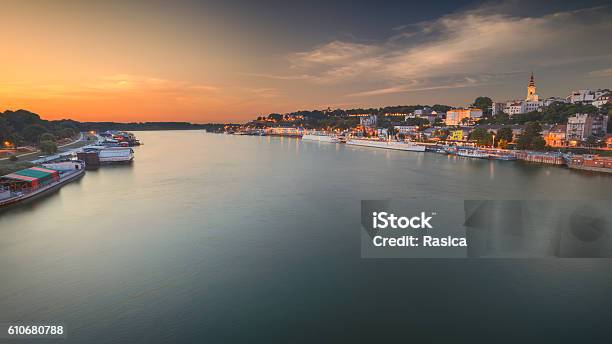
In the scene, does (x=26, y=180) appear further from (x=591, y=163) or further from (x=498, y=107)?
(x=498, y=107)

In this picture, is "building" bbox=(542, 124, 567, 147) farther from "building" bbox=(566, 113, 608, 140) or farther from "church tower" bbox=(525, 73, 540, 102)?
"church tower" bbox=(525, 73, 540, 102)

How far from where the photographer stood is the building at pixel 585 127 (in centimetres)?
1884

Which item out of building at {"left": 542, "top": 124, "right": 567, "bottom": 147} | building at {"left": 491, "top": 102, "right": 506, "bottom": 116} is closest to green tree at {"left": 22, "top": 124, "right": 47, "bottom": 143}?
building at {"left": 542, "top": 124, "right": 567, "bottom": 147}

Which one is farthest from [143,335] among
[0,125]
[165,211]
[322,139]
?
[322,139]

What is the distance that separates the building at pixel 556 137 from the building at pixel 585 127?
0.30m

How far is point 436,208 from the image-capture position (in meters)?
7.50

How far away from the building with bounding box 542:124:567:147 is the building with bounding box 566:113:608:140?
300 millimetres

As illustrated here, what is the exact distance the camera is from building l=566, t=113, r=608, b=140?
1884 cm

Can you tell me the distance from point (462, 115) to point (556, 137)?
19.3m

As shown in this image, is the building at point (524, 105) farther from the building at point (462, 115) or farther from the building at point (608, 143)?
the building at point (608, 143)

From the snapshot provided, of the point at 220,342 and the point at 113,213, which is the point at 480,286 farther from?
the point at 113,213

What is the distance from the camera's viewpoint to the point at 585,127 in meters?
18.9

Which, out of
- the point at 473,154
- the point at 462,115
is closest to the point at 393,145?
the point at 473,154
